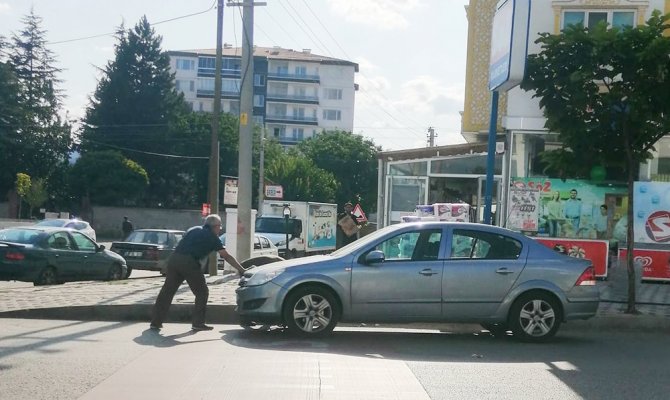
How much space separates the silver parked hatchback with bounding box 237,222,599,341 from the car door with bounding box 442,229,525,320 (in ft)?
0.04

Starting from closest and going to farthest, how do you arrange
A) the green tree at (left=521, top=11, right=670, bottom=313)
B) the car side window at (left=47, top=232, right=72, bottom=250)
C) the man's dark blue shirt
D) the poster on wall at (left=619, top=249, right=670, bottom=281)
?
the man's dark blue shirt, the green tree at (left=521, top=11, right=670, bottom=313), the poster on wall at (left=619, top=249, right=670, bottom=281), the car side window at (left=47, top=232, right=72, bottom=250)

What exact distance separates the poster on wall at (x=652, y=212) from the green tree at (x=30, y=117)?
178 feet

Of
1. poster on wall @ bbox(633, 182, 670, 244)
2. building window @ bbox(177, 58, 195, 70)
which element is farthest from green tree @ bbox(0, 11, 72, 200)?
poster on wall @ bbox(633, 182, 670, 244)

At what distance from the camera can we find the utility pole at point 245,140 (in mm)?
18141

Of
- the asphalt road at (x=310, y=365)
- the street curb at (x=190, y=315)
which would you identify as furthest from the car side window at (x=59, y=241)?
the asphalt road at (x=310, y=365)

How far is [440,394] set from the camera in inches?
293

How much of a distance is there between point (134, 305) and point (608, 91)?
8.37 meters

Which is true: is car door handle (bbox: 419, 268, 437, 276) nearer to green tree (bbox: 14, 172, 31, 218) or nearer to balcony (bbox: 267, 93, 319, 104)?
green tree (bbox: 14, 172, 31, 218)

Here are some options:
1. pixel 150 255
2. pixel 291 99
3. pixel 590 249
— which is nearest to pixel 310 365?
pixel 590 249

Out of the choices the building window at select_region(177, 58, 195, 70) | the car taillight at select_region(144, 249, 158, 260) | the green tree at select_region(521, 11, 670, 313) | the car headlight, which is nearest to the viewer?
the car headlight

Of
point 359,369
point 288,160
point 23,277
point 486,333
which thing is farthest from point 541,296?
point 288,160

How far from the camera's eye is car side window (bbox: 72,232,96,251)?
2020 centimetres

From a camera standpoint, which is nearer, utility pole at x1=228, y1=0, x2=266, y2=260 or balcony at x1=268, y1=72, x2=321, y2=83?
utility pole at x1=228, y1=0, x2=266, y2=260

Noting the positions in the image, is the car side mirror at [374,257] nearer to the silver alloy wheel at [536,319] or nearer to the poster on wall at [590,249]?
the silver alloy wheel at [536,319]
